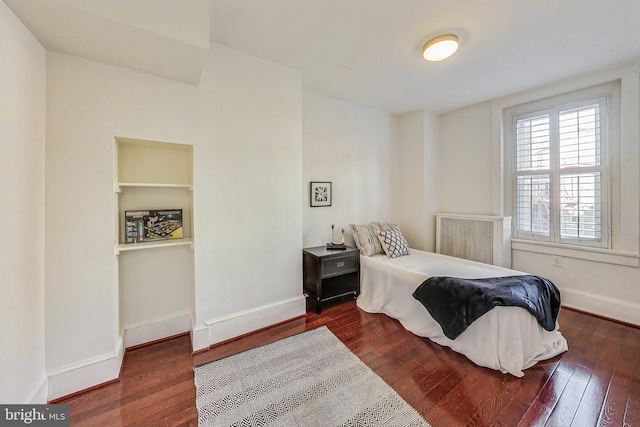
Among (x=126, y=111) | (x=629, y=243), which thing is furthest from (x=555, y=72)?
(x=126, y=111)

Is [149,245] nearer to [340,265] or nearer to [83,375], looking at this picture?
[83,375]

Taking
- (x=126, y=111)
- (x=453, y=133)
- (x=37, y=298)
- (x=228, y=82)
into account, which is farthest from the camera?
(x=453, y=133)

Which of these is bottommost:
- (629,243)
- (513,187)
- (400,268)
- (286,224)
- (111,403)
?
(111,403)

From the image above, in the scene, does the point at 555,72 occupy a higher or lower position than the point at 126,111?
higher

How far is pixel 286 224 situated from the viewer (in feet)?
8.78

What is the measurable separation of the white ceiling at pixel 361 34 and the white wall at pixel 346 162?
22.8 inches

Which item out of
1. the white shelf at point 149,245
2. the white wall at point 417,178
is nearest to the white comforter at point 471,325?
the white wall at point 417,178

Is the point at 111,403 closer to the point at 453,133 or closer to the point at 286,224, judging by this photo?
the point at 286,224

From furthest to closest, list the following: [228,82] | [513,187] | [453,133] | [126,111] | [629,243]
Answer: [453,133], [513,187], [629,243], [228,82], [126,111]

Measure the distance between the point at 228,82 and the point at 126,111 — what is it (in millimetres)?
865

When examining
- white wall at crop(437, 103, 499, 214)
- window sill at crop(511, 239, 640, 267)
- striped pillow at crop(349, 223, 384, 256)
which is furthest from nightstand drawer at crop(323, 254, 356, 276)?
window sill at crop(511, 239, 640, 267)

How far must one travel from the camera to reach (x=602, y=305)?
8.98ft

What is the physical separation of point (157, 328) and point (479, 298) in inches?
111

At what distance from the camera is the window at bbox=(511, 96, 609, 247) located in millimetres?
2828
